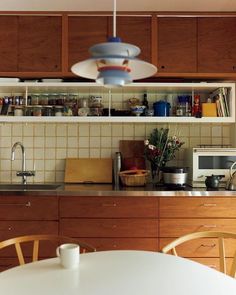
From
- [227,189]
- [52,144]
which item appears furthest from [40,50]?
[227,189]

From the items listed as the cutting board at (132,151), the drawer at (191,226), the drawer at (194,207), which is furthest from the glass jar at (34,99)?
the drawer at (191,226)

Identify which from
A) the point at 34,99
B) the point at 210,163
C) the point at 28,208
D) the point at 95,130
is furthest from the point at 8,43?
the point at 210,163

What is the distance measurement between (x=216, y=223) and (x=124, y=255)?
4.25ft

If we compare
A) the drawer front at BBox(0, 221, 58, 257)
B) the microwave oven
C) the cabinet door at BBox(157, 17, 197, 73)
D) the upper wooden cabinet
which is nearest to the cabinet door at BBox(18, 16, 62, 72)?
the upper wooden cabinet

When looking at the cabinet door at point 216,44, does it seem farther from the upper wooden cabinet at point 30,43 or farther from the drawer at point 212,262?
the drawer at point 212,262

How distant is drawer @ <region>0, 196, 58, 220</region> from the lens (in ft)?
8.02

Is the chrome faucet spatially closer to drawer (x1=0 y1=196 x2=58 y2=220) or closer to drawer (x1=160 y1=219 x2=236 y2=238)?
drawer (x1=0 y1=196 x2=58 y2=220)

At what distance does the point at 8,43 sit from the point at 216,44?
1847 mm

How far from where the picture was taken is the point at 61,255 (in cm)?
120

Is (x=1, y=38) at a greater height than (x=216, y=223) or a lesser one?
greater

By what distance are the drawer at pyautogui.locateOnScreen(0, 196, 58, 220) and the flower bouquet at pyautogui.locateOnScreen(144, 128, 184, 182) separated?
957 millimetres

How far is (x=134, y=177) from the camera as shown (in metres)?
2.73

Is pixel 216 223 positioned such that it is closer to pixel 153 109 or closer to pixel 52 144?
pixel 153 109

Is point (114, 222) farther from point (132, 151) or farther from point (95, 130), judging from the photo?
point (95, 130)
